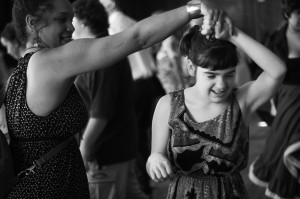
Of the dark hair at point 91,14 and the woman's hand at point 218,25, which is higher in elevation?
the woman's hand at point 218,25

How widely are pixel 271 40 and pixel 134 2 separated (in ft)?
25.2

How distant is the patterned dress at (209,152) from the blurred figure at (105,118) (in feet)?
4.23

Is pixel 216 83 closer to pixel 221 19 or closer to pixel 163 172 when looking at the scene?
pixel 221 19

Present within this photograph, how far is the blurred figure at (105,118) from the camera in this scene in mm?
3639

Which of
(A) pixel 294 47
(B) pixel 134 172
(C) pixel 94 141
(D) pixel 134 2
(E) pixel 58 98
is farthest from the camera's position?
(D) pixel 134 2

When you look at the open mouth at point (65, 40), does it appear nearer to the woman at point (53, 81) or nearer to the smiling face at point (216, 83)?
the woman at point (53, 81)

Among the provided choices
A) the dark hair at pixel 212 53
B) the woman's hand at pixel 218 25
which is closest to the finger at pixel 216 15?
the woman's hand at pixel 218 25

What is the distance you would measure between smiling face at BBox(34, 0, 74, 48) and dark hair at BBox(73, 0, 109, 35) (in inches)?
47.9

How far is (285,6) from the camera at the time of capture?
394 cm

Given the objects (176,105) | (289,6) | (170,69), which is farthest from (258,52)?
(170,69)

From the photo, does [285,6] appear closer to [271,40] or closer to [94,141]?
[271,40]

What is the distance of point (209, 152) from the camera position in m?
2.33

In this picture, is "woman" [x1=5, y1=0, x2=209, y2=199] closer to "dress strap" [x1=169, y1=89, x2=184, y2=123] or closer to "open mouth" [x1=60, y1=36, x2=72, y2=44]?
"open mouth" [x1=60, y1=36, x2=72, y2=44]

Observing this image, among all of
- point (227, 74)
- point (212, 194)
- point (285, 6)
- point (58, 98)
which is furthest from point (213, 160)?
point (285, 6)
